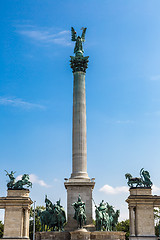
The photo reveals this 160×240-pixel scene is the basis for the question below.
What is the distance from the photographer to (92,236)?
3681 cm

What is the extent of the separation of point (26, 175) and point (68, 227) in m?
20.4

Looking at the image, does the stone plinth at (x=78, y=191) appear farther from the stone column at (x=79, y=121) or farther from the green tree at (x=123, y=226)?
the green tree at (x=123, y=226)

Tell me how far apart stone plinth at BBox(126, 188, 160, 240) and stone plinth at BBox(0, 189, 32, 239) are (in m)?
17.9

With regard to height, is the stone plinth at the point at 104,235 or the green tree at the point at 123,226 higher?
the stone plinth at the point at 104,235

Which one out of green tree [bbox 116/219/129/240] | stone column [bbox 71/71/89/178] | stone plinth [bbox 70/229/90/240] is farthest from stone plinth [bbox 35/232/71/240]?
green tree [bbox 116/219/129/240]

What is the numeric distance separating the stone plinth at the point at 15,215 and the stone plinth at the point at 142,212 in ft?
58.8

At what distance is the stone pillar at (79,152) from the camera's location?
4009cm

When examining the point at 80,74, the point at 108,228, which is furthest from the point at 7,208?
the point at 80,74

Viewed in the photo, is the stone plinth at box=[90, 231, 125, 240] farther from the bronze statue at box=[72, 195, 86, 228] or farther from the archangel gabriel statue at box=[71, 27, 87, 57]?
the archangel gabriel statue at box=[71, 27, 87, 57]

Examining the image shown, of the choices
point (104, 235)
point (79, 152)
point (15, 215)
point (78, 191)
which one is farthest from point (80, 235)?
point (15, 215)

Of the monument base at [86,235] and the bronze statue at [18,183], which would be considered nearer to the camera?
the monument base at [86,235]

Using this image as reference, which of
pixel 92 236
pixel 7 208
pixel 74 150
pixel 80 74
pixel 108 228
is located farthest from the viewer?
pixel 7 208

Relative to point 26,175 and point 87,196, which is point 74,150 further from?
point 26,175

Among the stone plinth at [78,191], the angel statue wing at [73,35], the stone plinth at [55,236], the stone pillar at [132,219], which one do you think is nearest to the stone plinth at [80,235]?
the stone plinth at [55,236]
